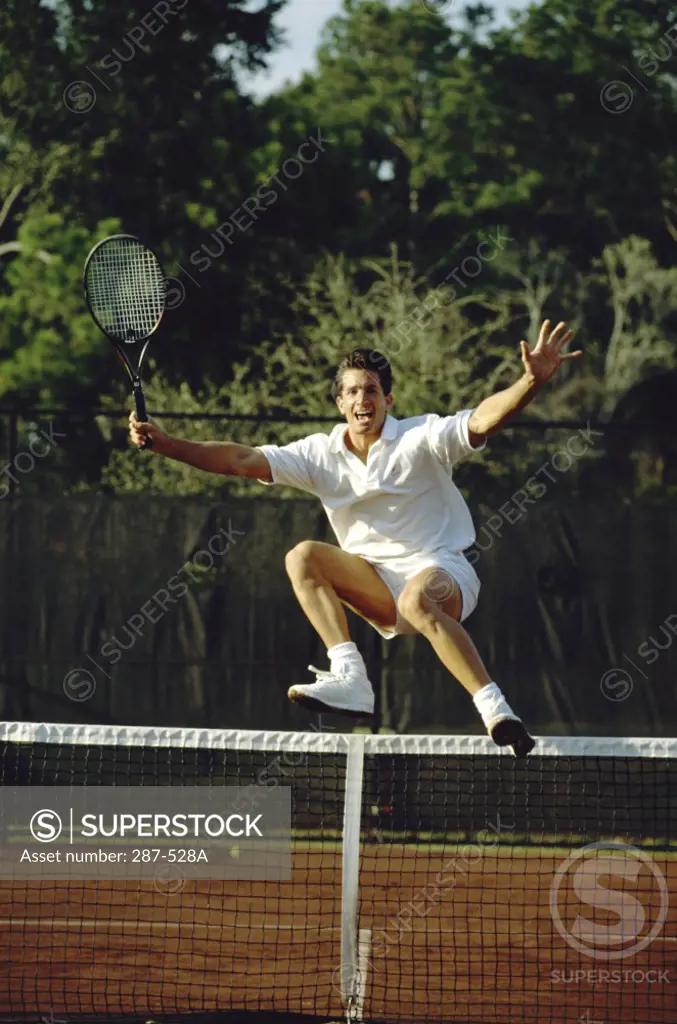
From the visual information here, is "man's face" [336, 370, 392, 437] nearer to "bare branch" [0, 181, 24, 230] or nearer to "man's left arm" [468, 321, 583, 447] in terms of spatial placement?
"man's left arm" [468, 321, 583, 447]

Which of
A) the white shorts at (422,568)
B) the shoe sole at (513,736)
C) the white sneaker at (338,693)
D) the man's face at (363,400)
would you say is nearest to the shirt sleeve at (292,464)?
the man's face at (363,400)

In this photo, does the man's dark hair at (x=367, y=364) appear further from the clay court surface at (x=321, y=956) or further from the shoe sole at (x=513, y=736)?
the clay court surface at (x=321, y=956)

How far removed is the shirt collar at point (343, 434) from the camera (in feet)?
20.4

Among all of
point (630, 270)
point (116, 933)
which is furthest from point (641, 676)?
point (630, 270)

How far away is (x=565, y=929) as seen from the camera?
785 cm

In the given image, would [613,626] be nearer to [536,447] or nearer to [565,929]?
[565,929]

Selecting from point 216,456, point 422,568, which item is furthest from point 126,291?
point 422,568

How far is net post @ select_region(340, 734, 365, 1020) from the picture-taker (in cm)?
579

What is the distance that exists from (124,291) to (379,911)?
12.5 ft

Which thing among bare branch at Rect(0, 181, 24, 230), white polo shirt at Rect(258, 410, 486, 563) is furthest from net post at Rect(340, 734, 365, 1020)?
bare branch at Rect(0, 181, 24, 230)

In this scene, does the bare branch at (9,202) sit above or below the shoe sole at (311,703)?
above

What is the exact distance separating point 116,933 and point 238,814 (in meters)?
2.07

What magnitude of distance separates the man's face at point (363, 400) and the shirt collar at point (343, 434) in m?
0.04

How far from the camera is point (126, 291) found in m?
6.82
